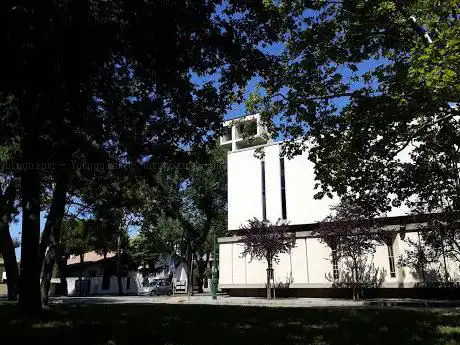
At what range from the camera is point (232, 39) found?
10383 mm

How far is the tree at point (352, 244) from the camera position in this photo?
26.3 metres

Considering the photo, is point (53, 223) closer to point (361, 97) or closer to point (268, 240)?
point (361, 97)

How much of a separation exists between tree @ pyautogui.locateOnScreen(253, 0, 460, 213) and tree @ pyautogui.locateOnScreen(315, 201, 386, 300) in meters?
8.82

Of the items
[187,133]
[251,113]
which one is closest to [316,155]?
[251,113]

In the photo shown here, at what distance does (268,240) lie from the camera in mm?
29719

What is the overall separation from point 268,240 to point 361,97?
16504 mm

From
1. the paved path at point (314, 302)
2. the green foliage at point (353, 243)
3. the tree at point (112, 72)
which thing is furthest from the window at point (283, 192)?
the tree at point (112, 72)

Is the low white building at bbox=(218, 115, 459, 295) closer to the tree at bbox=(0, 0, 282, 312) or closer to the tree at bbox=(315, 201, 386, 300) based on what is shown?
the tree at bbox=(315, 201, 386, 300)

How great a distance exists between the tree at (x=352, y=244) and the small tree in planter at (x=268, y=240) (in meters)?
2.44

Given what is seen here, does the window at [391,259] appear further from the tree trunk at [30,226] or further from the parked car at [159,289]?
the parked car at [159,289]

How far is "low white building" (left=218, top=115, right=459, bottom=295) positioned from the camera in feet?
92.9

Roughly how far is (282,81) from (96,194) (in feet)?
32.2

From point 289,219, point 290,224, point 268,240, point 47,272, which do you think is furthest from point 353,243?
point 47,272

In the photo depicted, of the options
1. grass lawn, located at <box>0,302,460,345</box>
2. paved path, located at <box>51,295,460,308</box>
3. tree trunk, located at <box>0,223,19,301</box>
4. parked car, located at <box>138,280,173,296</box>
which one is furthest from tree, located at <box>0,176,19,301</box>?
parked car, located at <box>138,280,173,296</box>
